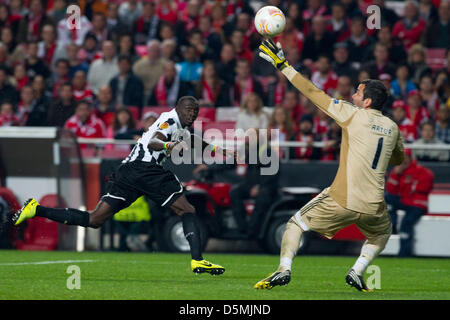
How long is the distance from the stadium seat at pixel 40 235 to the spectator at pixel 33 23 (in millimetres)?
5686

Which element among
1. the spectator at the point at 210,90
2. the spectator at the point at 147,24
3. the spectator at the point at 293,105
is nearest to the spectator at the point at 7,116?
the spectator at the point at 210,90

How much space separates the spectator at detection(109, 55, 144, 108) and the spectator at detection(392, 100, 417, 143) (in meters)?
4.86

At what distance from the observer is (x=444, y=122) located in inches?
659

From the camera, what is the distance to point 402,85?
1784 centimetres

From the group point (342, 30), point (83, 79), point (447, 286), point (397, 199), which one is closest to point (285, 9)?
point (342, 30)

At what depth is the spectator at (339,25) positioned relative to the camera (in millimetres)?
19422

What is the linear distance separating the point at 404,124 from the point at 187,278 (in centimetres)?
767

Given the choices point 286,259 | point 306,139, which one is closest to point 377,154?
point 286,259

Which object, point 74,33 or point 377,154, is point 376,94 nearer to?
point 377,154

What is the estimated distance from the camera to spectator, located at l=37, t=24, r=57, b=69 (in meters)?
20.2

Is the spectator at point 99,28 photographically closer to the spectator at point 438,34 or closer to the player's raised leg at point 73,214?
the spectator at point 438,34

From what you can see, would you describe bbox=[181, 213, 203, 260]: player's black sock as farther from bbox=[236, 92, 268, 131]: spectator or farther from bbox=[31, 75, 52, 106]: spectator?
bbox=[31, 75, 52, 106]: spectator

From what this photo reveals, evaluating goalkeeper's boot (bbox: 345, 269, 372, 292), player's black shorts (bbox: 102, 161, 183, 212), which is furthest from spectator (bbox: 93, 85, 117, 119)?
goalkeeper's boot (bbox: 345, 269, 372, 292)

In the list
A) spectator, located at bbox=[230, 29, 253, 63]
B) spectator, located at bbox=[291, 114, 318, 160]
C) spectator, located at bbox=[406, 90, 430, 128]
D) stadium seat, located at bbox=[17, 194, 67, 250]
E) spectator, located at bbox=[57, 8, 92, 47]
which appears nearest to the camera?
stadium seat, located at bbox=[17, 194, 67, 250]
